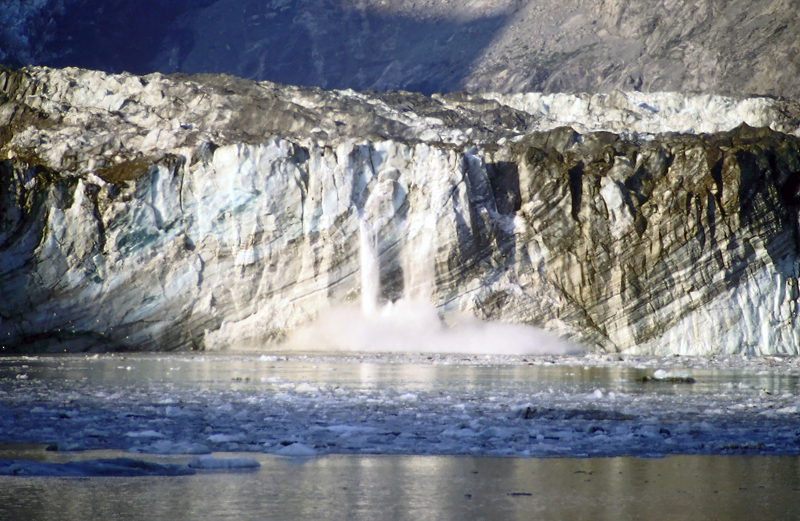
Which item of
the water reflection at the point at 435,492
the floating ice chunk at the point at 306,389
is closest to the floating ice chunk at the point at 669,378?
the floating ice chunk at the point at 306,389

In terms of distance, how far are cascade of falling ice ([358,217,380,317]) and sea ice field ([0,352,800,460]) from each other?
967cm

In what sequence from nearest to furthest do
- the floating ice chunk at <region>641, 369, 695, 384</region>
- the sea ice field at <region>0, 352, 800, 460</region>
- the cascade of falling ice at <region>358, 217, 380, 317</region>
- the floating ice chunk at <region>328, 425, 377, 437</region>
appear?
the sea ice field at <region>0, 352, 800, 460</region>
the floating ice chunk at <region>328, 425, 377, 437</region>
the floating ice chunk at <region>641, 369, 695, 384</region>
the cascade of falling ice at <region>358, 217, 380, 317</region>

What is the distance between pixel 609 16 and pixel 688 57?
9.08 meters

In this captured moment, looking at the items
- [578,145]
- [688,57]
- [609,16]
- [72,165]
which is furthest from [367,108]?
[609,16]

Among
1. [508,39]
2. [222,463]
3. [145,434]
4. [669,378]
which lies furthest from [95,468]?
[508,39]

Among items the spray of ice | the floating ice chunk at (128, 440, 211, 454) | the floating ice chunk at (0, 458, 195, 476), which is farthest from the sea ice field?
the spray of ice

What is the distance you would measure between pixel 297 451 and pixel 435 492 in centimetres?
170

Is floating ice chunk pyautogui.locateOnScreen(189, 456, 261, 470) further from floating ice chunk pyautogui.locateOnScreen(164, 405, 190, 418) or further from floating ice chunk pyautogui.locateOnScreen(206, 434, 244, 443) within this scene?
floating ice chunk pyautogui.locateOnScreen(164, 405, 190, 418)

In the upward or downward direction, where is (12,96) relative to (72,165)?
upward

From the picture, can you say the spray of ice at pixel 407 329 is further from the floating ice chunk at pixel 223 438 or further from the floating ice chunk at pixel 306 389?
the floating ice chunk at pixel 223 438

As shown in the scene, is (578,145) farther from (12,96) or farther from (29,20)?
(29,20)

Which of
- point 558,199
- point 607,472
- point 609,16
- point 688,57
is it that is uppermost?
point 609,16

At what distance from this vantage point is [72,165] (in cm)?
2809

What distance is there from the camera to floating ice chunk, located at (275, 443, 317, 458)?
20.8 ft
